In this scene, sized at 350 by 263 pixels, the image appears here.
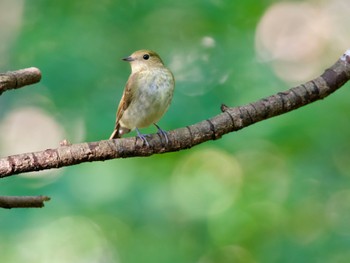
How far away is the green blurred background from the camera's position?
4289mm

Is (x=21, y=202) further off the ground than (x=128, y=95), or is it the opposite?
(x=128, y=95)

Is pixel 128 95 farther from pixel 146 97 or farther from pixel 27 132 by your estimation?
pixel 27 132

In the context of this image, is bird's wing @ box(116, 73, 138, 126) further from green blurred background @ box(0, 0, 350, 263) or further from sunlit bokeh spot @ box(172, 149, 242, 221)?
sunlit bokeh spot @ box(172, 149, 242, 221)

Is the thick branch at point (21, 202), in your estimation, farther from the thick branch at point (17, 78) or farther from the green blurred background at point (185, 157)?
the green blurred background at point (185, 157)

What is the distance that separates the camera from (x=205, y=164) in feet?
16.2

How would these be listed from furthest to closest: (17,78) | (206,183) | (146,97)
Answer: (206,183), (146,97), (17,78)

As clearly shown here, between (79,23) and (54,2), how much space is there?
10.7 inches

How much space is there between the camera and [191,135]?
2029 mm

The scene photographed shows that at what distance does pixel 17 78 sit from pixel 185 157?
2962 mm

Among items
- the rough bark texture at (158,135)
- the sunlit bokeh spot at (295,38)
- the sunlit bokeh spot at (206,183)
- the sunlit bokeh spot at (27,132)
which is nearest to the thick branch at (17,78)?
the rough bark texture at (158,135)

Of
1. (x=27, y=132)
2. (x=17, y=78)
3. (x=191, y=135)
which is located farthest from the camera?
(x=27, y=132)

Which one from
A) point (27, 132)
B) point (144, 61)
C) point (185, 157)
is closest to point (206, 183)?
point (185, 157)

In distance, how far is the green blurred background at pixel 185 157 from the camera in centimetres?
429

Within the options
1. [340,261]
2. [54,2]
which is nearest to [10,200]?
[340,261]
